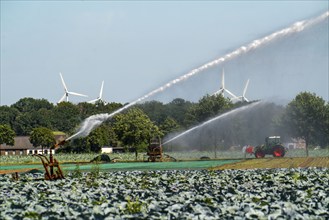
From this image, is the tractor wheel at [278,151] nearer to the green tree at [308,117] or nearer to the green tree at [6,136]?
the green tree at [308,117]

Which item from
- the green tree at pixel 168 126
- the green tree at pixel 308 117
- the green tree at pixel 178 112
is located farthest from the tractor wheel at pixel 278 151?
the green tree at pixel 178 112

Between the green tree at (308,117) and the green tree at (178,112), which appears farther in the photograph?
the green tree at (178,112)

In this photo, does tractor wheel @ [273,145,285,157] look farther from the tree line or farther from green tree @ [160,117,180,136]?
green tree @ [160,117,180,136]

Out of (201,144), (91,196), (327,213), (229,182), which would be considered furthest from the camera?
(201,144)

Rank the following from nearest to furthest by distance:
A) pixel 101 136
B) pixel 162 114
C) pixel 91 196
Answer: pixel 91 196 → pixel 101 136 → pixel 162 114

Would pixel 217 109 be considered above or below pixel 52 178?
above

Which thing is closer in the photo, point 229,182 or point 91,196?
point 91,196

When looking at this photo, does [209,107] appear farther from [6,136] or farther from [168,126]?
[6,136]

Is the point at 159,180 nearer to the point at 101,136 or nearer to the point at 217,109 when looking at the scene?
the point at 217,109

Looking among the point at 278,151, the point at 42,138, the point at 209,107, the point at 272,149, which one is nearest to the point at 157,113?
the point at 42,138

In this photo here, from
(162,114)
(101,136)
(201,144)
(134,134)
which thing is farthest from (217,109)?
(162,114)

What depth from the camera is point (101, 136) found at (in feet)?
497

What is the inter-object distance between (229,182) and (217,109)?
87974 millimetres

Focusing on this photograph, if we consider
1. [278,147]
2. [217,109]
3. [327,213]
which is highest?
[217,109]
